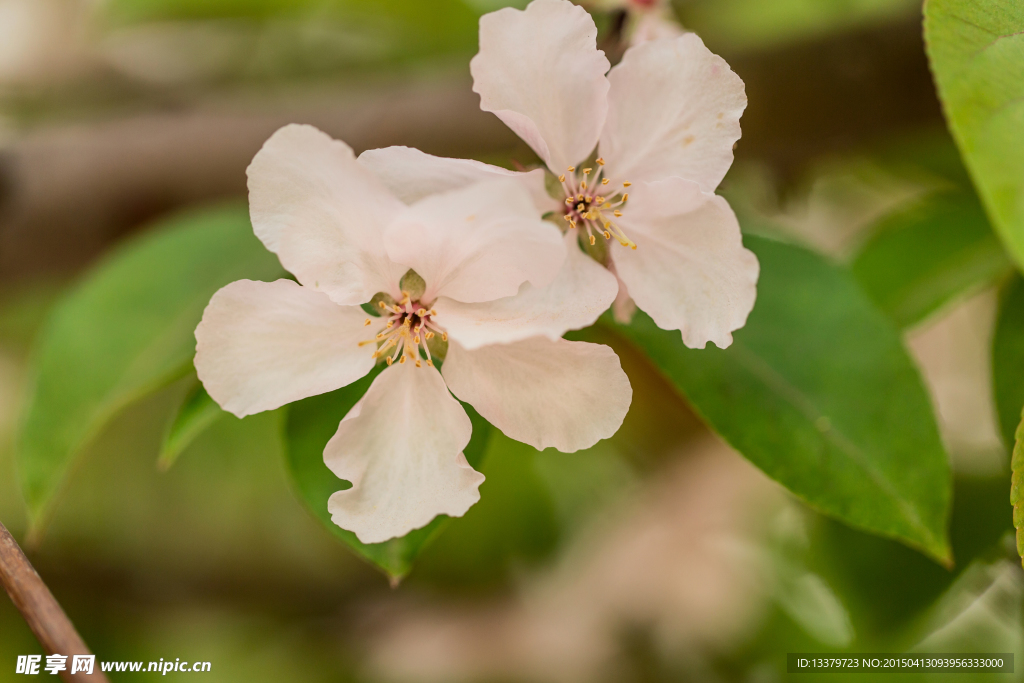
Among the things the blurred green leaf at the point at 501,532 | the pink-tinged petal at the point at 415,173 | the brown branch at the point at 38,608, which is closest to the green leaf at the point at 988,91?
the pink-tinged petal at the point at 415,173

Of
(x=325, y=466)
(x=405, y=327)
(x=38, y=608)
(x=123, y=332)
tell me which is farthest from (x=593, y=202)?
(x=123, y=332)

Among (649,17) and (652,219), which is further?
(649,17)

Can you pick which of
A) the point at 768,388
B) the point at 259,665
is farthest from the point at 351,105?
the point at 259,665

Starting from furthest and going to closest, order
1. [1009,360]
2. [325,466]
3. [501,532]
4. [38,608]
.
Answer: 1. [501,532]
2. [1009,360]
3. [325,466]
4. [38,608]

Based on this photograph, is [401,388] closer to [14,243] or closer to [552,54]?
[552,54]

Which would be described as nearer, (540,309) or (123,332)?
(540,309)

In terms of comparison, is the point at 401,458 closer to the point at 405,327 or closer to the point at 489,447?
the point at 405,327

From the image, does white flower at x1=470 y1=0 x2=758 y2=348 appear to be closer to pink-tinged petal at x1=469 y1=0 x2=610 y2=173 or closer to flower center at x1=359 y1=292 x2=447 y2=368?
pink-tinged petal at x1=469 y1=0 x2=610 y2=173
